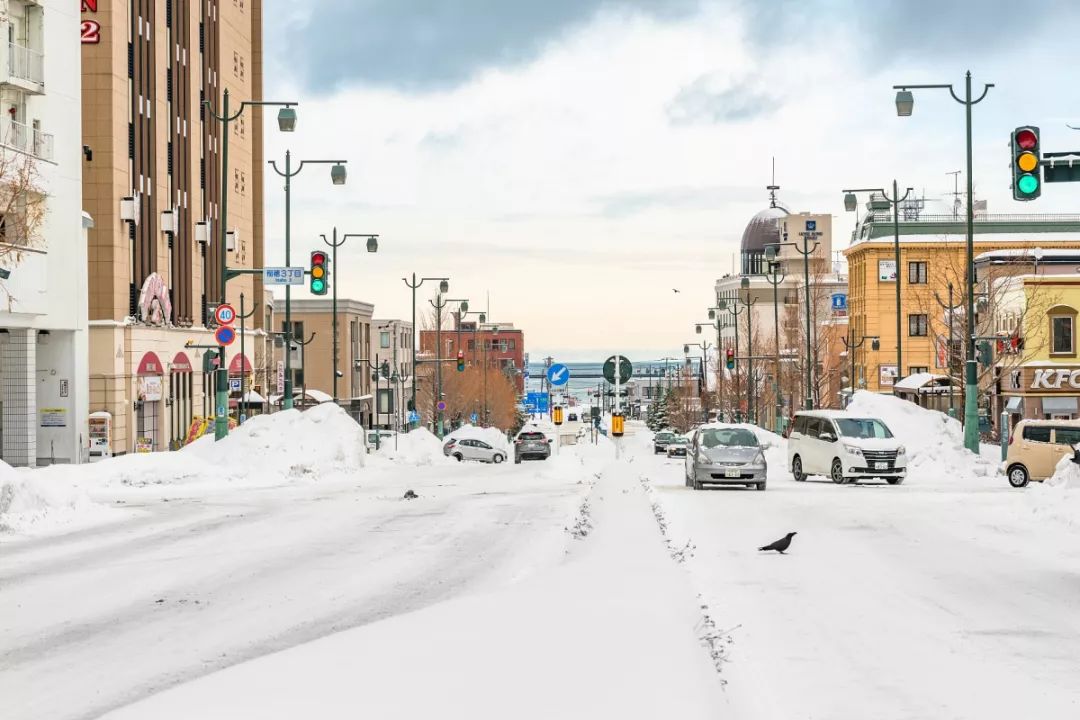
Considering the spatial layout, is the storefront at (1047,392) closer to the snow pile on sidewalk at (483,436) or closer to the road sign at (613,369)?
the snow pile on sidewalk at (483,436)

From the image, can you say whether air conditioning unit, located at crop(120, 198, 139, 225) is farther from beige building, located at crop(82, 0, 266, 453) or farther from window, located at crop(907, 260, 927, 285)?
window, located at crop(907, 260, 927, 285)

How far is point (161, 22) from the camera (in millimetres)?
65438

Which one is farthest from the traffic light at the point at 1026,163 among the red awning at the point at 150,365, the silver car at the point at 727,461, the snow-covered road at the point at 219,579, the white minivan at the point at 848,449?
the red awning at the point at 150,365

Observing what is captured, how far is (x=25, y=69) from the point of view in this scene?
45.7 meters

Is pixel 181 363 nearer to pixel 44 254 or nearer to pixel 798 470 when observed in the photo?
pixel 44 254

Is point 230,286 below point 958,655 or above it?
above

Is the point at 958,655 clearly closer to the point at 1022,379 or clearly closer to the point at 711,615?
the point at 711,615

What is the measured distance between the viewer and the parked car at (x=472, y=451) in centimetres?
6562

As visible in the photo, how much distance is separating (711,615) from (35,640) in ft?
18.6

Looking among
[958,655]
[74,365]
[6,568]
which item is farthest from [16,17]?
[958,655]

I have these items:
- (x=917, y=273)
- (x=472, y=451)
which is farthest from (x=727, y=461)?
(x=917, y=273)

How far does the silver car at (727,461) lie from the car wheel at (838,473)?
4.17 m

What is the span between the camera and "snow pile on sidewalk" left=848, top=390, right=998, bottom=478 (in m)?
37.3

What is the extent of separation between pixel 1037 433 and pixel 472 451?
37404 millimetres
